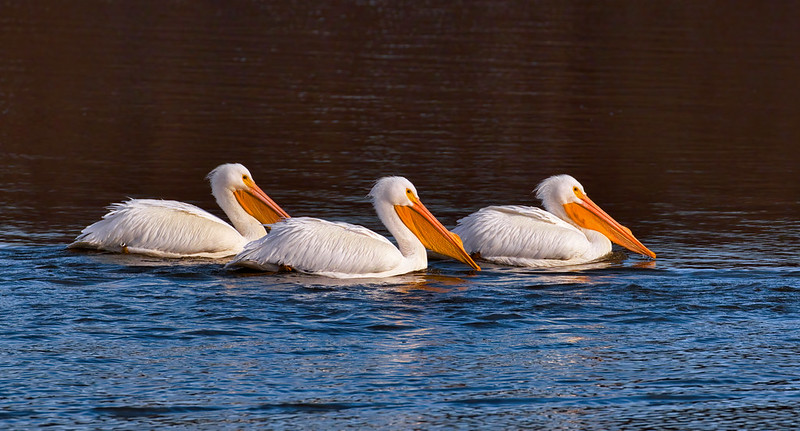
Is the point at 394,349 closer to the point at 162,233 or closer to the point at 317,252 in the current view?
the point at 317,252

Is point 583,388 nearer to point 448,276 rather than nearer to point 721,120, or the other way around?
point 448,276

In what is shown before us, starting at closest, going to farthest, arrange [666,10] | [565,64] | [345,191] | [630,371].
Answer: [630,371] → [345,191] → [565,64] → [666,10]

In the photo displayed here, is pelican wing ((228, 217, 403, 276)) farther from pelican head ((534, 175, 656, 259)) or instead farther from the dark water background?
pelican head ((534, 175, 656, 259))

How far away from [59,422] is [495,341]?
2.22 m

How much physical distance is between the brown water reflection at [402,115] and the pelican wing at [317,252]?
6.39ft

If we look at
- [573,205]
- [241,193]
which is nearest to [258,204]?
[241,193]

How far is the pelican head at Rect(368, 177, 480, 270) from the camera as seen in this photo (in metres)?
8.30

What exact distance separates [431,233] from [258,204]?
1.47 meters

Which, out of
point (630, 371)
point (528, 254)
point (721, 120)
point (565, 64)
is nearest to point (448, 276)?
point (528, 254)

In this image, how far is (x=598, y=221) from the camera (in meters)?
9.20

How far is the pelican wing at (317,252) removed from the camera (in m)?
7.78

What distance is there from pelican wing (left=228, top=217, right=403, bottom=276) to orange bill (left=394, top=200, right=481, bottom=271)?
544 mm

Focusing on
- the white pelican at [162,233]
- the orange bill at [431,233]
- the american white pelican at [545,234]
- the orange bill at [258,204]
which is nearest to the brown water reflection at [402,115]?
the american white pelican at [545,234]

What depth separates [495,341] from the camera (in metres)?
6.29
